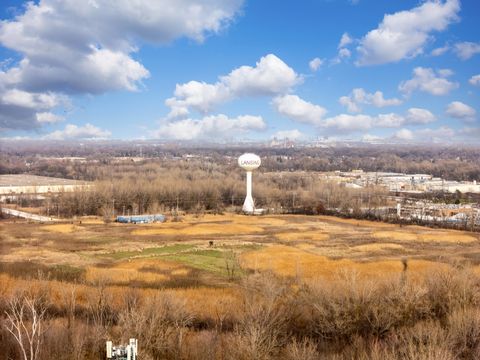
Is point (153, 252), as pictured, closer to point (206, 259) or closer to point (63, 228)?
point (206, 259)

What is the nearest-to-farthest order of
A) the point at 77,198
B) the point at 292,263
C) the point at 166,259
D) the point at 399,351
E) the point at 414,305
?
the point at 399,351 < the point at 414,305 < the point at 292,263 < the point at 166,259 < the point at 77,198

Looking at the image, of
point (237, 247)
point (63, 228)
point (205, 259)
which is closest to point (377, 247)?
point (237, 247)

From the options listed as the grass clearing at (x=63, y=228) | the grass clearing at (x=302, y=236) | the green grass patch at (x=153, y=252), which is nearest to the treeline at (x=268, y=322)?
the green grass patch at (x=153, y=252)

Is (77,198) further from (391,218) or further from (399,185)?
(399,185)

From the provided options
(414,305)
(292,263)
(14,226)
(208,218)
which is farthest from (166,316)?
(208,218)

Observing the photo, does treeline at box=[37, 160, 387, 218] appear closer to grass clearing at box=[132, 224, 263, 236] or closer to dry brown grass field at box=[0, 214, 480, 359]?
dry brown grass field at box=[0, 214, 480, 359]

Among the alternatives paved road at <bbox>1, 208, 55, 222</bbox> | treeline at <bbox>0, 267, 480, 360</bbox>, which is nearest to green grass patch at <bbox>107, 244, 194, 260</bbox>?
treeline at <bbox>0, 267, 480, 360</bbox>
